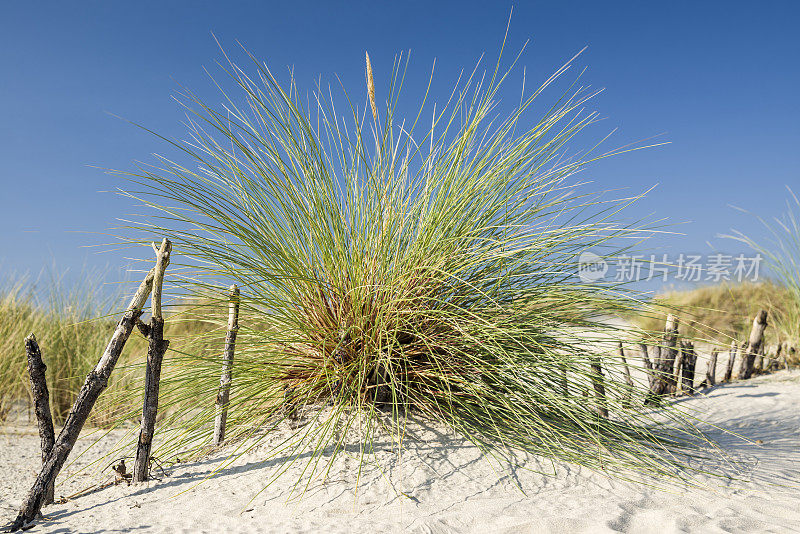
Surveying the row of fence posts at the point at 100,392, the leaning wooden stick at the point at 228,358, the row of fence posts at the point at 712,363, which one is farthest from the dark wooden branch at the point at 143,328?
the row of fence posts at the point at 712,363

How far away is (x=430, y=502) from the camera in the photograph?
2.00 metres

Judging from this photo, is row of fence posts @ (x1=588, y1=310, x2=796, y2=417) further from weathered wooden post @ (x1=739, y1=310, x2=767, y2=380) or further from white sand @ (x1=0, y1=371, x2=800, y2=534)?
white sand @ (x1=0, y1=371, x2=800, y2=534)

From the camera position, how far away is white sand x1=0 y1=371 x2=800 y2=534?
1861 mm

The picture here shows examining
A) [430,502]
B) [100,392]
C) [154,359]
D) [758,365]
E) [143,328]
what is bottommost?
[430,502]

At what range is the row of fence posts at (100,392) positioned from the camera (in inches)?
78.4

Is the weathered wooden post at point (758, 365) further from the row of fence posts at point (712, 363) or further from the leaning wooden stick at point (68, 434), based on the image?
the leaning wooden stick at point (68, 434)

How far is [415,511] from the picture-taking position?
1.93 m

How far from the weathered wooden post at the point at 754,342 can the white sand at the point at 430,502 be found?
323 centimetres

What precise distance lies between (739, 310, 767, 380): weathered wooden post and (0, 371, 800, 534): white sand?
10.6ft

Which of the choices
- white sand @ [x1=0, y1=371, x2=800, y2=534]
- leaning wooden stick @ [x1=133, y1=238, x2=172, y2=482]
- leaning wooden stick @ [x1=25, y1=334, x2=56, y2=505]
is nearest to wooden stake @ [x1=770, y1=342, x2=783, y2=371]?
white sand @ [x1=0, y1=371, x2=800, y2=534]

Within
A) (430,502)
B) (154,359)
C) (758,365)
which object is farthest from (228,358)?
(758,365)

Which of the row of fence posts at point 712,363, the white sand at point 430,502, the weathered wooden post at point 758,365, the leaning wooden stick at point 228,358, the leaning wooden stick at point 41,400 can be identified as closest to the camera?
the white sand at point 430,502

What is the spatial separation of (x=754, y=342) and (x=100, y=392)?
5.63 metres

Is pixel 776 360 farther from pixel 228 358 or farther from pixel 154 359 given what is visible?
pixel 154 359
